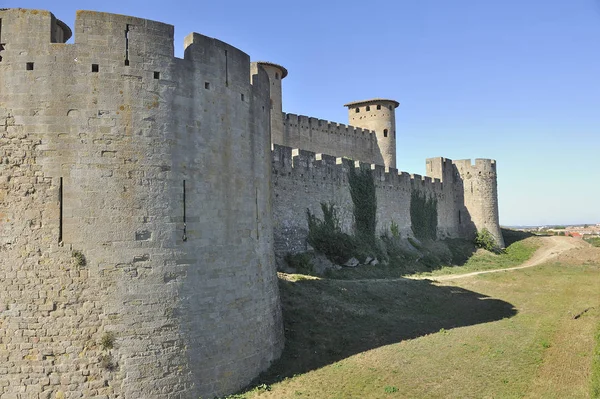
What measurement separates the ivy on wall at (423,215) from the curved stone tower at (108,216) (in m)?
25.9

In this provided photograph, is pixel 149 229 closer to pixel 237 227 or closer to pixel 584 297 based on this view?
pixel 237 227

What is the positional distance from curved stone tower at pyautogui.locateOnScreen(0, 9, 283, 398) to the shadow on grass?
2.70 metres

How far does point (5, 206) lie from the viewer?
8.35m

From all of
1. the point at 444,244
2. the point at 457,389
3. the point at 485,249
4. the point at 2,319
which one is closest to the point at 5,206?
the point at 2,319

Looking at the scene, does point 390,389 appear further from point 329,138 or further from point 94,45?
point 329,138

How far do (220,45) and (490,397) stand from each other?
9074 millimetres

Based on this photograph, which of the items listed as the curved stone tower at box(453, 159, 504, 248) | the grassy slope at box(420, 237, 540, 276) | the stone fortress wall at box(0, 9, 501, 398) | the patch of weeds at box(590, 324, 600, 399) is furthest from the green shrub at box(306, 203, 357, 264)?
the curved stone tower at box(453, 159, 504, 248)

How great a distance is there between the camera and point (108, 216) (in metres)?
8.64

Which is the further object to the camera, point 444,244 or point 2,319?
point 444,244

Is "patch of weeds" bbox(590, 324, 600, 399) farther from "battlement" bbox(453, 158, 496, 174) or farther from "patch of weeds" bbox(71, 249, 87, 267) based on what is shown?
"battlement" bbox(453, 158, 496, 174)

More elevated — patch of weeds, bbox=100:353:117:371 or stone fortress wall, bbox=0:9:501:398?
stone fortress wall, bbox=0:9:501:398

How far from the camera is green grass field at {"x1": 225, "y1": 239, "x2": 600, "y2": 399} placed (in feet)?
34.0

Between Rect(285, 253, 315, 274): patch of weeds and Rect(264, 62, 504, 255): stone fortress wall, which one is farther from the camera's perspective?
Rect(264, 62, 504, 255): stone fortress wall

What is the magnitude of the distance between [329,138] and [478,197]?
44.2 ft
